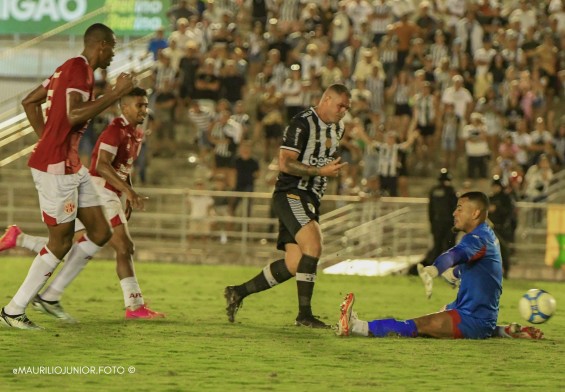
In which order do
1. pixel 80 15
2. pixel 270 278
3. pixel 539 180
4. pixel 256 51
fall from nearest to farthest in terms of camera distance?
pixel 270 278
pixel 539 180
pixel 256 51
pixel 80 15

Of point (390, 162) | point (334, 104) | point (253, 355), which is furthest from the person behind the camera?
point (390, 162)

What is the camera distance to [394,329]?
40.9 ft

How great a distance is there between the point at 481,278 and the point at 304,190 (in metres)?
2.19

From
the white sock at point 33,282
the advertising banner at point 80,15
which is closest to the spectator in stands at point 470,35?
the advertising banner at point 80,15

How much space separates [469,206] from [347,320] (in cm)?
150

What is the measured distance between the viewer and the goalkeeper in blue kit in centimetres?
1225

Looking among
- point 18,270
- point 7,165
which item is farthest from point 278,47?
point 18,270

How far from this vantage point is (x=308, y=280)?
13406 millimetres

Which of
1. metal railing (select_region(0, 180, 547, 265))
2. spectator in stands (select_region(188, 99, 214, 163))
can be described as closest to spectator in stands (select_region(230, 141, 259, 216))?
metal railing (select_region(0, 180, 547, 265))

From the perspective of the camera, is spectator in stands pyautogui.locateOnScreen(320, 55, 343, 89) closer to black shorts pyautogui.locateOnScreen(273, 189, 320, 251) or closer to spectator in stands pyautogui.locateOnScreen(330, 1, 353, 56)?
spectator in stands pyautogui.locateOnScreen(330, 1, 353, 56)

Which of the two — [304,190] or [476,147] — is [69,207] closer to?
[304,190]

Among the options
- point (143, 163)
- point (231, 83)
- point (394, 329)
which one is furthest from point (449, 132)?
point (394, 329)

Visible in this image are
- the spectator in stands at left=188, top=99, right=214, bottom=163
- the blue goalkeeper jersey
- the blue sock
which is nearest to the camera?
the blue goalkeeper jersey

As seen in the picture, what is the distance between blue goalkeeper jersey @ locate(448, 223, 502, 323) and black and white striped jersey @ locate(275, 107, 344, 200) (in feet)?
6.42
